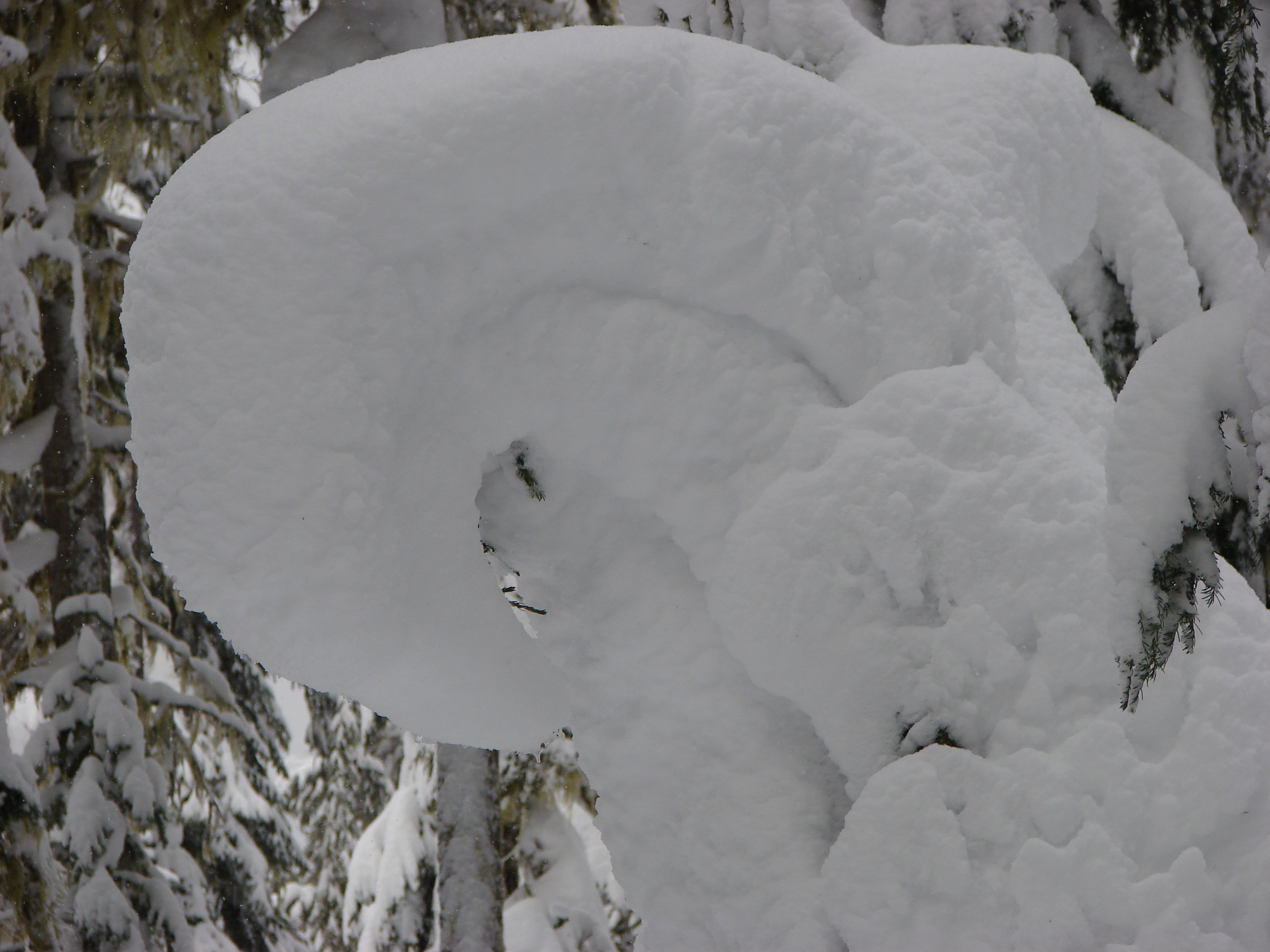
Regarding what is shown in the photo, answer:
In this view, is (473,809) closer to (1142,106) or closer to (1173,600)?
(1142,106)

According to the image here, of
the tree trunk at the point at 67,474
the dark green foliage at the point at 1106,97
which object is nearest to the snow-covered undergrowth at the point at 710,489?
the dark green foliage at the point at 1106,97

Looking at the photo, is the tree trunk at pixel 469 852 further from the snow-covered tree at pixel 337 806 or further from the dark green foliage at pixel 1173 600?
the dark green foliage at pixel 1173 600

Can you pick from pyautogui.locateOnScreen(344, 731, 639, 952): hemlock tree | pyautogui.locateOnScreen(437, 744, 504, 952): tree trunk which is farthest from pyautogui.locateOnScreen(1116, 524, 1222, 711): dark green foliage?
pyautogui.locateOnScreen(344, 731, 639, 952): hemlock tree

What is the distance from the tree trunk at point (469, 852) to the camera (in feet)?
18.1

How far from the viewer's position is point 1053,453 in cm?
195

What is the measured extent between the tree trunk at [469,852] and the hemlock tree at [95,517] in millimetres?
1214

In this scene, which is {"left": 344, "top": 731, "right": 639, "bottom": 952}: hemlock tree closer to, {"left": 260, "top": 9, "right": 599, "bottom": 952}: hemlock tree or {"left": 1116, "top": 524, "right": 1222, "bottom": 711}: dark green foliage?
{"left": 260, "top": 9, "right": 599, "bottom": 952}: hemlock tree

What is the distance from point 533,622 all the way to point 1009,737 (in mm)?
1063

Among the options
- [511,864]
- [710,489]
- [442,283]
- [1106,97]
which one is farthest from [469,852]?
[1106,97]

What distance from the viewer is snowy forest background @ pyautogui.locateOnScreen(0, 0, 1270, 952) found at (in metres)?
3.42

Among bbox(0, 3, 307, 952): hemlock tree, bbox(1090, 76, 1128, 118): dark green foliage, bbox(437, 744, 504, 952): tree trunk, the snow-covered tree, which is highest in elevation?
bbox(1090, 76, 1128, 118): dark green foliage

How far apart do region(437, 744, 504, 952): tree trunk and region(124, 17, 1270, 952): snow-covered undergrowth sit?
145 inches

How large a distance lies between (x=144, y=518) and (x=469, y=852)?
2.59m

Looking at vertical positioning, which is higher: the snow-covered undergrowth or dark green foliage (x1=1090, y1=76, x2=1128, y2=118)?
dark green foliage (x1=1090, y1=76, x2=1128, y2=118)
